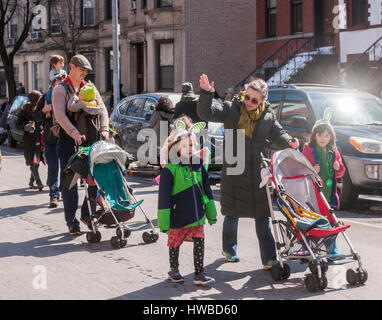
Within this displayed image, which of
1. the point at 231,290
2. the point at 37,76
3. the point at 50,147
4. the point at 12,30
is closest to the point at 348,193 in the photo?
the point at 50,147

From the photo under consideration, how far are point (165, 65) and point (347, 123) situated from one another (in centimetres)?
2134

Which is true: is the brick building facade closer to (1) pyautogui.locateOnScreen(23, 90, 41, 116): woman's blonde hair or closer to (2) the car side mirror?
(1) pyautogui.locateOnScreen(23, 90, 41, 116): woman's blonde hair

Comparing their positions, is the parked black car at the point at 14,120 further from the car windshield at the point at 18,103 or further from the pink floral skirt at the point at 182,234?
the pink floral skirt at the point at 182,234

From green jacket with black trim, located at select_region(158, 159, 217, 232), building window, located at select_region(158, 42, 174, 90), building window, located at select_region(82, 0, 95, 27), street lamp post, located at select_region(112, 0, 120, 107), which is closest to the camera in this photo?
green jacket with black trim, located at select_region(158, 159, 217, 232)

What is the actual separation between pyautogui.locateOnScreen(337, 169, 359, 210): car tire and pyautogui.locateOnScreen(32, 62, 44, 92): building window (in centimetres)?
3464


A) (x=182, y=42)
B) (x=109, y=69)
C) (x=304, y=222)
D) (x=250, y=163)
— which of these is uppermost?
(x=182, y=42)

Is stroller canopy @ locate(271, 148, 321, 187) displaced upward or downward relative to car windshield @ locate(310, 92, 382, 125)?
downward

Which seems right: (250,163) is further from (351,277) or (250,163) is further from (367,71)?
(367,71)

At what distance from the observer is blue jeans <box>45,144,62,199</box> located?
10672 mm

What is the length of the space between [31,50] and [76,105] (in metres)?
36.1

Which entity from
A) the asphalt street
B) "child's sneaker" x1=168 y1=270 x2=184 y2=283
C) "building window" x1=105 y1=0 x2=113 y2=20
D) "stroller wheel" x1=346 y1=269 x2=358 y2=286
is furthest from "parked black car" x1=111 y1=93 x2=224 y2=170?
"building window" x1=105 y1=0 x2=113 y2=20

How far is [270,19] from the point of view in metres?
30.3

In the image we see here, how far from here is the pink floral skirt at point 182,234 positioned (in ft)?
20.3

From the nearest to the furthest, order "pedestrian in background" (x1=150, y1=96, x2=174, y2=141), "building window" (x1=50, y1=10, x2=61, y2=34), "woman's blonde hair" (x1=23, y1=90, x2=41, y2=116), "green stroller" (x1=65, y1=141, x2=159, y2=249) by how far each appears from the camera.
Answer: "green stroller" (x1=65, y1=141, x2=159, y2=249), "pedestrian in background" (x1=150, y1=96, x2=174, y2=141), "woman's blonde hair" (x1=23, y1=90, x2=41, y2=116), "building window" (x1=50, y1=10, x2=61, y2=34)
